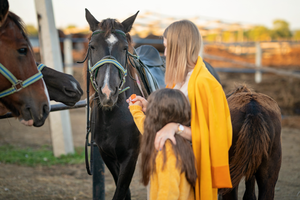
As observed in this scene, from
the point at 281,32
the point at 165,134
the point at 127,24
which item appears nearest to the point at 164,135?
the point at 165,134

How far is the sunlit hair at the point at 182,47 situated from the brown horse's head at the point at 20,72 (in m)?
0.88

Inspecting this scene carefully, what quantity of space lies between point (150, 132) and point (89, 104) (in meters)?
1.01

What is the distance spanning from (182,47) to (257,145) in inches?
32.4

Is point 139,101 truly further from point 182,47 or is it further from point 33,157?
point 33,157

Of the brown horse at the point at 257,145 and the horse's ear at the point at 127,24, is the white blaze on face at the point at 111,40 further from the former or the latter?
the brown horse at the point at 257,145

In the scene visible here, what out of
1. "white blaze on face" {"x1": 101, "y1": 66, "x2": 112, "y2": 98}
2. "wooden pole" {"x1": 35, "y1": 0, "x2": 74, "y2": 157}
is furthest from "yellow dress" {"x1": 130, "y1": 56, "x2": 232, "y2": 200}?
"wooden pole" {"x1": 35, "y1": 0, "x2": 74, "y2": 157}

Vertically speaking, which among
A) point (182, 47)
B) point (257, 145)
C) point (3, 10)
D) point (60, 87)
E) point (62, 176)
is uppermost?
point (3, 10)

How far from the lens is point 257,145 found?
174 cm

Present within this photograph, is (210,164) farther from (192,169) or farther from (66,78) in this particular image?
(66,78)

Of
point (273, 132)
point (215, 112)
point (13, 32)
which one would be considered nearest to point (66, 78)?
point (13, 32)

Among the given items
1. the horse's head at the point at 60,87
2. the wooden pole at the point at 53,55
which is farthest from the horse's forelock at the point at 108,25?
the wooden pole at the point at 53,55

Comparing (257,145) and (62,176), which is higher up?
(257,145)

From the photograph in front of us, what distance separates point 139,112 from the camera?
1.69 m

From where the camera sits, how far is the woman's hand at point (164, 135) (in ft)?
4.64
